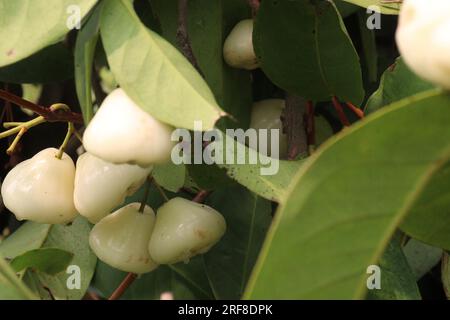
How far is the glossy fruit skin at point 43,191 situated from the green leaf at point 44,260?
1.3 inches

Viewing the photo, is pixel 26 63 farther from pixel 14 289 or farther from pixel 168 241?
pixel 14 289

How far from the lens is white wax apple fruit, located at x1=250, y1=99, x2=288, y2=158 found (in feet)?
2.74

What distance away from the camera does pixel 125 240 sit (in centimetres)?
71

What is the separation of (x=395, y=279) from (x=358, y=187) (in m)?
0.28

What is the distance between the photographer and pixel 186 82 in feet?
1.82

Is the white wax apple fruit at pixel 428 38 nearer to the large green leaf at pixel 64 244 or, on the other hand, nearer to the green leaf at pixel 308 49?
the green leaf at pixel 308 49

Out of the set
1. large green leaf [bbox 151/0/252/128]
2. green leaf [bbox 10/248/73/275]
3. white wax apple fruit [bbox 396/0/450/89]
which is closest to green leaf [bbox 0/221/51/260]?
green leaf [bbox 10/248/73/275]

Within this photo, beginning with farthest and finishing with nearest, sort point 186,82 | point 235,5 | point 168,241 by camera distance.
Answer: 1. point 235,5
2. point 168,241
3. point 186,82

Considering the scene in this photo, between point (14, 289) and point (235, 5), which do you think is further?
point (235, 5)

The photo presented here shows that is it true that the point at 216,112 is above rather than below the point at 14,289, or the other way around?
above

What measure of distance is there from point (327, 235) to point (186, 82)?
0.18 meters

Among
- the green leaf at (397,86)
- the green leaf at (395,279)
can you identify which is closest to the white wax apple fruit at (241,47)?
the green leaf at (397,86)

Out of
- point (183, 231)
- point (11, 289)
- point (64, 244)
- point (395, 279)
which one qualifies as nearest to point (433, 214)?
point (395, 279)
